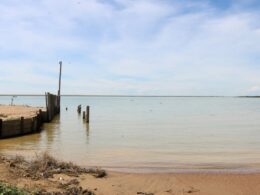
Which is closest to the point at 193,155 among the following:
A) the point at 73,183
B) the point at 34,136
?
the point at 73,183

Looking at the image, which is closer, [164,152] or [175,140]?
[164,152]

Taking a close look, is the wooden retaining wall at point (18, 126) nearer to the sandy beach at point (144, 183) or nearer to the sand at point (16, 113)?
the sand at point (16, 113)

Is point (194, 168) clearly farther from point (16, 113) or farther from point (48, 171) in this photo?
point (16, 113)

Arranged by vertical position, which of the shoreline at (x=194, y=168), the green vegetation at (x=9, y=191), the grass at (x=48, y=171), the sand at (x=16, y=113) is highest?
the sand at (x=16, y=113)

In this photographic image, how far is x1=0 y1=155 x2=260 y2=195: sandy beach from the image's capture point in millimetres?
9391

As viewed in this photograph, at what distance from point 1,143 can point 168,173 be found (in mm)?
10569

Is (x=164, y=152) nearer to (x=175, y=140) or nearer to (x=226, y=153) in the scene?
(x=226, y=153)

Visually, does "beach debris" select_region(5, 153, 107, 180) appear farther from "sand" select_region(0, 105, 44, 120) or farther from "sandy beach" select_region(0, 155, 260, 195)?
"sand" select_region(0, 105, 44, 120)

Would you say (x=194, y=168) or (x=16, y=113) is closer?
(x=194, y=168)

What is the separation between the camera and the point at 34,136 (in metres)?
24.0

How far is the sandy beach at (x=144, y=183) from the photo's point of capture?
939 centimetres

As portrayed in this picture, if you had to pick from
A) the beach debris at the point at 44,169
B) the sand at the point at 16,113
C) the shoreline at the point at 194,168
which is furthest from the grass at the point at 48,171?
the sand at the point at 16,113

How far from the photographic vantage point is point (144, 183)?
36.1ft

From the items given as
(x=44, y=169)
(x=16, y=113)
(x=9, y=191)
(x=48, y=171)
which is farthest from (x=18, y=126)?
(x=9, y=191)
